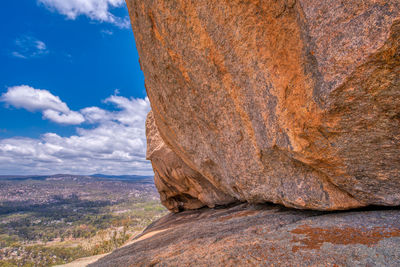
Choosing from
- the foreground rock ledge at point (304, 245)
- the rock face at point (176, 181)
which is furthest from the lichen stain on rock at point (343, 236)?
the rock face at point (176, 181)

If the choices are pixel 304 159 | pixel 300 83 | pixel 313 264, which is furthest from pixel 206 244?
pixel 300 83

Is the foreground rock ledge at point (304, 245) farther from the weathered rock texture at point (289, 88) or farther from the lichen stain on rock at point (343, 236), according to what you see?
the weathered rock texture at point (289, 88)

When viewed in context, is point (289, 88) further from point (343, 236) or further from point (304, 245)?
point (304, 245)

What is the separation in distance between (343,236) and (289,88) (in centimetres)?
349

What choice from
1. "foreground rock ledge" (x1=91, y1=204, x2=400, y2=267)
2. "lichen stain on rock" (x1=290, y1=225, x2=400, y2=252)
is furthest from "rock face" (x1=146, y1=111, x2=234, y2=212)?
"lichen stain on rock" (x1=290, y1=225, x2=400, y2=252)

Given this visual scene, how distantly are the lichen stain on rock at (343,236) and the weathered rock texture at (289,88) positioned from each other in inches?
55.5

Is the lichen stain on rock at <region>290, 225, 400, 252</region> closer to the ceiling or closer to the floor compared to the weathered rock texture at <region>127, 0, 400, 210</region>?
closer to the floor

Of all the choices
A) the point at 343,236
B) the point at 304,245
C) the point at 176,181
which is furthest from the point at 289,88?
the point at 176,181

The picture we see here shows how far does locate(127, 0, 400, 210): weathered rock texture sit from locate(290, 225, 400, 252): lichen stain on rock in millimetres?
1409

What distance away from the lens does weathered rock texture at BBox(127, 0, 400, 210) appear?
12.8ft

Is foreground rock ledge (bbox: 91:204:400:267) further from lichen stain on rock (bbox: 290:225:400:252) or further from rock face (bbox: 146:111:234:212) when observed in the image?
rock face (bbox: 146:111:234:212)

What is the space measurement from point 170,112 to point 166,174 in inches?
310

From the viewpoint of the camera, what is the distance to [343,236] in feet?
13.1

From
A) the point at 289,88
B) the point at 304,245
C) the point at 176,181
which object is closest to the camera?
the point at 304,245
